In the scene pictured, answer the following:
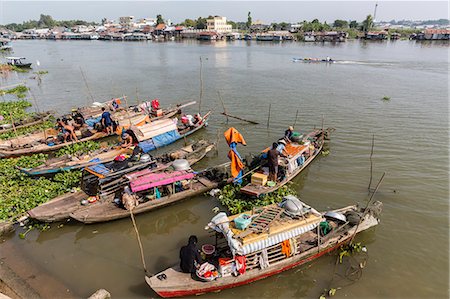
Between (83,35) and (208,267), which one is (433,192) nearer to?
(208,267)

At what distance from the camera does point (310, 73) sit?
39.1 meters

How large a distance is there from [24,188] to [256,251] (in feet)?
31.9

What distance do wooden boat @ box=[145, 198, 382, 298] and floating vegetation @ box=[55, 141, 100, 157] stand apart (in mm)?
9578

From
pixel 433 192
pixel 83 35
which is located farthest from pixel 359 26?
pixel 433 192

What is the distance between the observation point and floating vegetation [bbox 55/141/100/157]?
15.0m

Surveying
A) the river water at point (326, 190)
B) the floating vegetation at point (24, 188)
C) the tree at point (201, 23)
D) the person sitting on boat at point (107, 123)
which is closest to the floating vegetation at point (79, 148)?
the person sitting on boat at point (107, 123)

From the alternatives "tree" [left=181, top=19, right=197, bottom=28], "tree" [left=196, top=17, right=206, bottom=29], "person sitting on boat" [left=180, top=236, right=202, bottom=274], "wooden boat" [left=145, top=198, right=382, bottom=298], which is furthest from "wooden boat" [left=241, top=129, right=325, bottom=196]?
"tree" [left=181, top=19, right=197, bottom=28]

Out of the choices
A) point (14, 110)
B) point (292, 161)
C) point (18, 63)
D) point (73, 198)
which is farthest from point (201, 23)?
point (73, 198)

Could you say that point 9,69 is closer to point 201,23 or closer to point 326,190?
point 326,190

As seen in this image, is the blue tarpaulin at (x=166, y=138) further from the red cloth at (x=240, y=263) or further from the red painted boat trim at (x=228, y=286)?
the red cloth at (x=240, y=263)

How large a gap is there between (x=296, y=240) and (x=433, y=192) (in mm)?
7922

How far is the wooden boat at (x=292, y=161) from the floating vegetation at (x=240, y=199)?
0.31m

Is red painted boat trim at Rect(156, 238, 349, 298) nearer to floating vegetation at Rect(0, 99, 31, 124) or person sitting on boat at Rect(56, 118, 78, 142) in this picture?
person sitting on boat at Rect(56, 118, 78, 142)

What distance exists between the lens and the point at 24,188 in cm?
1183
